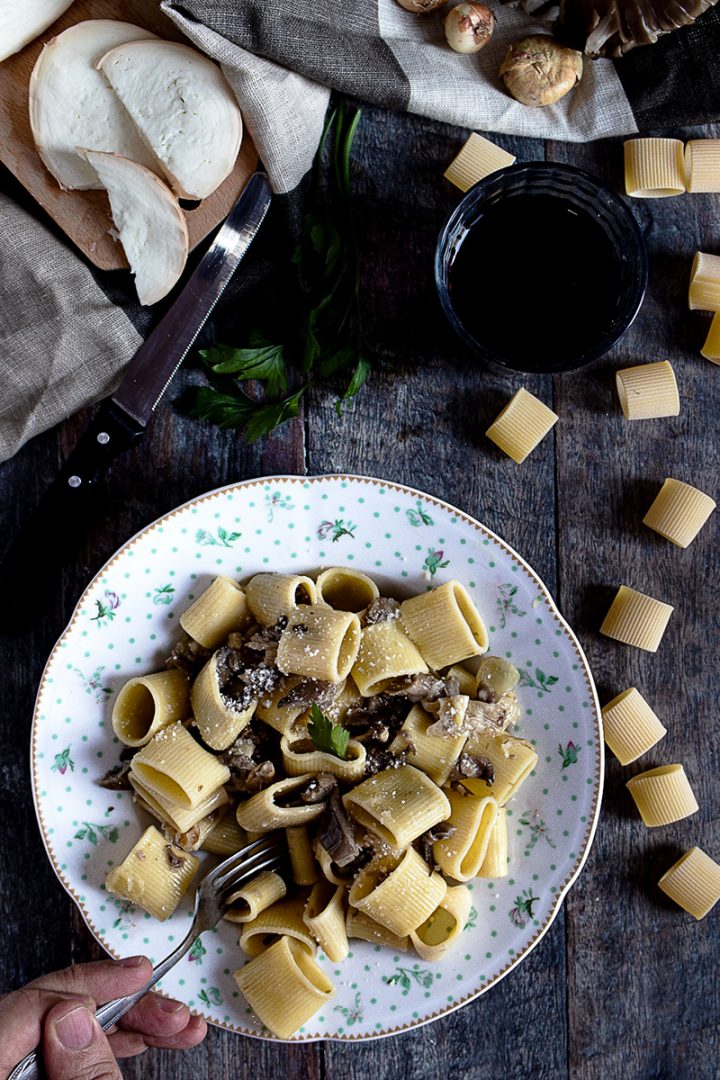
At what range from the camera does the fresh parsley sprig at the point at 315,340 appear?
2.37m

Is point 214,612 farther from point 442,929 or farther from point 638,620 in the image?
point 638,620

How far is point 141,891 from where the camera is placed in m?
2.25

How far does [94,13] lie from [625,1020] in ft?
9.41

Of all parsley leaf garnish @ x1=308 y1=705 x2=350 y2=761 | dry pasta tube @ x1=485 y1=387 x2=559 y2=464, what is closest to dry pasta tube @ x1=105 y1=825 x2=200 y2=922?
parsley leaf garnish @ x1=308 y1=705 x2=350 y2=761

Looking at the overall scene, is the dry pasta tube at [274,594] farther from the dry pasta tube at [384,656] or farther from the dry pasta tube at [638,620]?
the dry pasta tube at [638,620]

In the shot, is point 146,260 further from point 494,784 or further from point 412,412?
point 494,784

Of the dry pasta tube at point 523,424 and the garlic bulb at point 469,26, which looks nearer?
the garlic bulb at point 469,26

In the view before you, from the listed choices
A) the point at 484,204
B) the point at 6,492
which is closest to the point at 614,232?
the point at 484,204

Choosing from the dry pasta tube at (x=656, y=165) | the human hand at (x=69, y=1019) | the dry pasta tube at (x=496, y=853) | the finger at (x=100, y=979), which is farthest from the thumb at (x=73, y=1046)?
the dry pasta tube at (x=656, y=165)

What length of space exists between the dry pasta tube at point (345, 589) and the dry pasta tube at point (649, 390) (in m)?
0.82

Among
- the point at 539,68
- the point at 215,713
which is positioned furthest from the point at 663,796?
the point at 539,68

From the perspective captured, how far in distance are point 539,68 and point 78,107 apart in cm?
110

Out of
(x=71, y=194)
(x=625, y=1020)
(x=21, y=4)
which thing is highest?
(x=21, y=4)

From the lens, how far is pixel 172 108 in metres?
2.21
